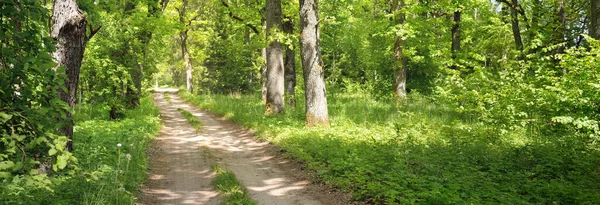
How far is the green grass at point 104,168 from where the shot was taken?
198 inches

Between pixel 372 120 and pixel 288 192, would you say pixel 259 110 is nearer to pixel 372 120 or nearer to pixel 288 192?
pixel 372 120

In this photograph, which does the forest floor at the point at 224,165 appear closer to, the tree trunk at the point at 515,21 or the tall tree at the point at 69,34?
the tall tree at the point at 69,34

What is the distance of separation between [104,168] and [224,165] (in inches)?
128

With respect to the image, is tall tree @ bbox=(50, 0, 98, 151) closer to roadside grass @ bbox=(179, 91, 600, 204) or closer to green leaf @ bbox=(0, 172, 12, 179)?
green leaf @ bbox=(0, 172, 12, 179)

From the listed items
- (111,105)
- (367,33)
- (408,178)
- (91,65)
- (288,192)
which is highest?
(367,33)

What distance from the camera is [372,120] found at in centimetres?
1274

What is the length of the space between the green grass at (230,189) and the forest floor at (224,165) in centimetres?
14

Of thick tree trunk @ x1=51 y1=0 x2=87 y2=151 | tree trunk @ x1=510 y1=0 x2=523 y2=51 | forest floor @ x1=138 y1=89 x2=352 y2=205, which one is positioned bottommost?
forest floor @ x1=138 y1=89 x2=352 y2=205

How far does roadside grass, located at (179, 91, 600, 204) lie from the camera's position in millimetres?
5770

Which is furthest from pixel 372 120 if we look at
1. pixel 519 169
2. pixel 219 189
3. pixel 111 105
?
pixel 111 105

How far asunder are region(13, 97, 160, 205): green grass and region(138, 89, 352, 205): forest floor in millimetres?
395

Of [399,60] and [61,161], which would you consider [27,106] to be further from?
[399,60]

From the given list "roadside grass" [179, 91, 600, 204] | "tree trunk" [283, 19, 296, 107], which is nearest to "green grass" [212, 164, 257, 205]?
"roadside grass" [179, 91, 600, 204]

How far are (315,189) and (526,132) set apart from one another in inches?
238
